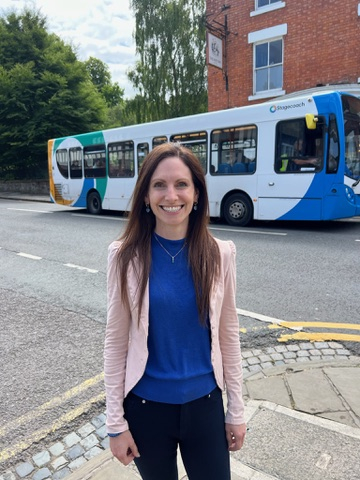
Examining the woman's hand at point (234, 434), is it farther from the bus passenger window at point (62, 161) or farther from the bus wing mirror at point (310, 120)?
the bus passenger window at point (62, 161)

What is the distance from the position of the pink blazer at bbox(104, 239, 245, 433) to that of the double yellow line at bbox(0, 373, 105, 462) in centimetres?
133

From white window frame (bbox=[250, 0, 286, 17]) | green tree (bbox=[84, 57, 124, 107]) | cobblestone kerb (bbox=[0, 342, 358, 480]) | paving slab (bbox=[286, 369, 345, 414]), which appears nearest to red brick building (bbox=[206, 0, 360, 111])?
white window frame (bbox=[250, 0, 286, 17])

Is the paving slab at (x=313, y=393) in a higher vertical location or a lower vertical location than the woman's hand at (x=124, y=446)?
lower

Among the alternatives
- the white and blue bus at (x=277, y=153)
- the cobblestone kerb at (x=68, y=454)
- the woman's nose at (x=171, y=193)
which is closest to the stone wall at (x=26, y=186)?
the white and blue bus at (x=277, y=153)

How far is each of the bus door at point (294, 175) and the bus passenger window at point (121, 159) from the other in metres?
4.87

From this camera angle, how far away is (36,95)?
80.5ft

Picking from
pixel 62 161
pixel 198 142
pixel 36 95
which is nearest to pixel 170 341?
pixel 198 142

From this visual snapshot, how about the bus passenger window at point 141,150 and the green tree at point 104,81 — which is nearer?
the bus passenger window at point 141,150

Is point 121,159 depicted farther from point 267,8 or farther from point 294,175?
point 267,8

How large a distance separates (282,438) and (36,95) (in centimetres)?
2666

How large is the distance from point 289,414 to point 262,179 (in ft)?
25.6

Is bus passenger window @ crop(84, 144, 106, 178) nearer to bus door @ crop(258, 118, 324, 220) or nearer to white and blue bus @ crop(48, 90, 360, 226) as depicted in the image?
white and blue bus @ crop(48, 90, 360, 226)

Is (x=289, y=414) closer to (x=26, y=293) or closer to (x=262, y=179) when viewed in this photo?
(x=26, y=293)

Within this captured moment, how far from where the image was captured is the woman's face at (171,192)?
151 centimetres
